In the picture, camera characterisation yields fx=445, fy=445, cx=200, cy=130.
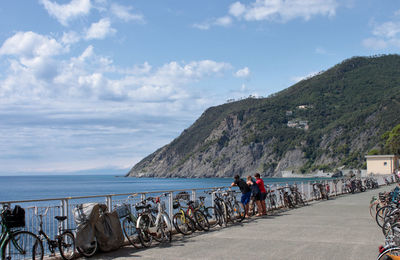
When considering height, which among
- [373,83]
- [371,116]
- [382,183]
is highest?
[373,83]

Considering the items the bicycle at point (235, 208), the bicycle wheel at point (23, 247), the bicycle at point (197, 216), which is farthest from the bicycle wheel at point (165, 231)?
the bicycle at point (235, 208)

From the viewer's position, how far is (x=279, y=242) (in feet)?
32.5

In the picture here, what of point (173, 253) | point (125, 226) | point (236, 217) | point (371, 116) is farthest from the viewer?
point (371, 116)

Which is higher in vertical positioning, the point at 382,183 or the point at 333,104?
the point at 333,104

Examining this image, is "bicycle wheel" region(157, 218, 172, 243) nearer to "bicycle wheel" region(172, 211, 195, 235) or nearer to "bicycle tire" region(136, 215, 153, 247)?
"bicycle tire" region(136, 215, 153, 247)

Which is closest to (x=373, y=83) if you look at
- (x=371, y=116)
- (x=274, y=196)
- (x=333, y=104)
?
(x=333, y=104)

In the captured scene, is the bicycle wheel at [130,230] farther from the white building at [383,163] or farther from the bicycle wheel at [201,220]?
the white building at [383,163]

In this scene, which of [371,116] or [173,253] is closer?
[173,253]

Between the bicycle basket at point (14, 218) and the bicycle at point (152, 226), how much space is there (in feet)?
9.07

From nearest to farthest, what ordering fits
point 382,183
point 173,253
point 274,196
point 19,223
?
1. point 19,223
2. point 173,253
3. point 274,196
4. point 382,183

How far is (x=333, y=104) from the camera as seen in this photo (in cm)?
19450

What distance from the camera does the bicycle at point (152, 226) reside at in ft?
32.7

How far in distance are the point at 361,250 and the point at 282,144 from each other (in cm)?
17432

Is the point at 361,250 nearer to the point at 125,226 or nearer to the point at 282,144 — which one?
the point at 125,226
